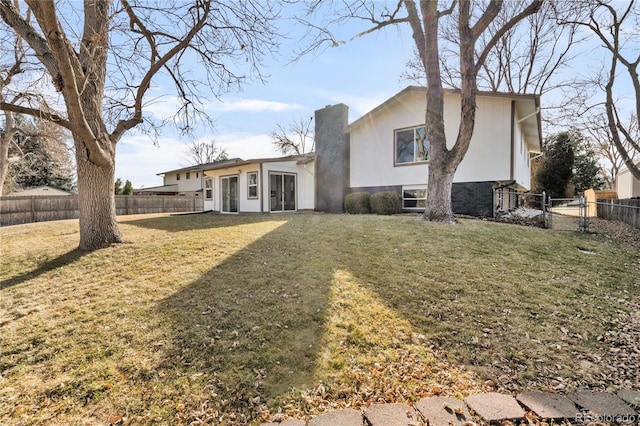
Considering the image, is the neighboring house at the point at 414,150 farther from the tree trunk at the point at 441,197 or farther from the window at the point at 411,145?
the tree trunk at the point at 441,197

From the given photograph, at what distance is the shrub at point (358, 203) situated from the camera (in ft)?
45.1

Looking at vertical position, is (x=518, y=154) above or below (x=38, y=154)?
below

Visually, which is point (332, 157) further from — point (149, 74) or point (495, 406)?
point (495, 406)

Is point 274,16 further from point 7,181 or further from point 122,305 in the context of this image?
point 7,181

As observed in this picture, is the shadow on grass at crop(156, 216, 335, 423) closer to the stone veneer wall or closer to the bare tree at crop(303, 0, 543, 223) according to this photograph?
the bare tree at crop(303, 0, 543, 223)

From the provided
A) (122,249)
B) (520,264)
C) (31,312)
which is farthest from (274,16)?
(520,264)

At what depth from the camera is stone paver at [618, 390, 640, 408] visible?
2.54 meters

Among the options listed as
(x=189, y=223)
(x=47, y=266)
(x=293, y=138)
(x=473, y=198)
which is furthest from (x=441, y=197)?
(x=293, y=138)

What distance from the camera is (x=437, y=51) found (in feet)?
30.8

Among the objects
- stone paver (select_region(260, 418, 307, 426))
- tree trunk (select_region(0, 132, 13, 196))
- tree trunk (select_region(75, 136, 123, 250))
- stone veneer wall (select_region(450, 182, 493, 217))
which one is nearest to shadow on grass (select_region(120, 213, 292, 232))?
tree trunk (select_region(75, 136, 123, 250))

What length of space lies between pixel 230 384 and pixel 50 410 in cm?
144

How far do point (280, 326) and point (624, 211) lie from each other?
15230mm

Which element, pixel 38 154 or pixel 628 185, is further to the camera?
pixel 38 154

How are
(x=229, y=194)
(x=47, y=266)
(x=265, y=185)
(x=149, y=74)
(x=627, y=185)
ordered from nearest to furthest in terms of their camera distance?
1. (x=47, y=266)
2. (x=149, y=74)
3. (x=265, y=185)
4. (x=229, y=194)
5. (x=627, y=185)
